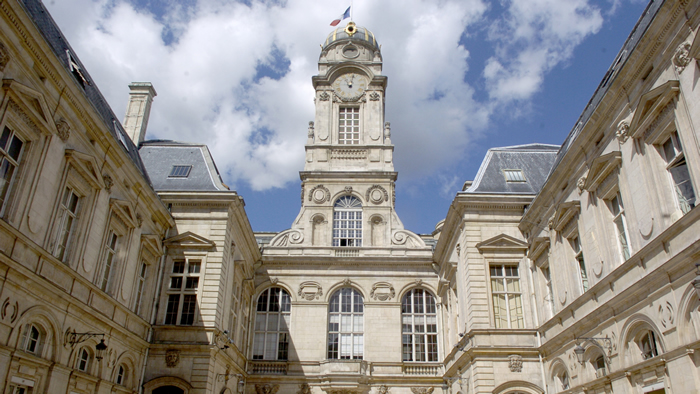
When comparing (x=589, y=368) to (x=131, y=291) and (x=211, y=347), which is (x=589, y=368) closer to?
(x=211, y=347)

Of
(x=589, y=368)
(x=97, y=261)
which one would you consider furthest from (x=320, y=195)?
(x=589, y=368)

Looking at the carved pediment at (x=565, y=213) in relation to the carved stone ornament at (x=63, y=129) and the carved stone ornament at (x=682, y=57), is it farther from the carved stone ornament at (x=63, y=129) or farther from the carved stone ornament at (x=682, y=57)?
the carved stone ornament at (x=63, y=129)

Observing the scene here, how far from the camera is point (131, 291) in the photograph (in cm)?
1675

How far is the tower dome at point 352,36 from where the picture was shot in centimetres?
3369

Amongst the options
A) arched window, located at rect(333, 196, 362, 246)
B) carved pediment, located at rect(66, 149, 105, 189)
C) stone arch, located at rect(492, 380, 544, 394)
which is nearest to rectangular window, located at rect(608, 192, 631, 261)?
stone arch, located at rect(492, 380, 544, 394)

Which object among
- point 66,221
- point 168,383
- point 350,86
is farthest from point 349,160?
point 66,221

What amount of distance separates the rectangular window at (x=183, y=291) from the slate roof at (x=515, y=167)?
34.4 feet

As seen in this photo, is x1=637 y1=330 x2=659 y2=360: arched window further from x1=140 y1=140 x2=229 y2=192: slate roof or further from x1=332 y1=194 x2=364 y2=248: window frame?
x1=332 y1=194 x2=364 y2=248: window frame

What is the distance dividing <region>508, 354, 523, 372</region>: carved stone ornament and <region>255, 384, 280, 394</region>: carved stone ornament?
10608mm

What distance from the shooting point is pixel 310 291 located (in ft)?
84.0

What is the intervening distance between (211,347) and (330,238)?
10944mm

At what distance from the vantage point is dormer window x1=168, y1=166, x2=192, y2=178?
72.3 ft

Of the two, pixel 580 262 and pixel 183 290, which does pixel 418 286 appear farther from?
pixel 183 290

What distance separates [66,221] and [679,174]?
13.7 m
